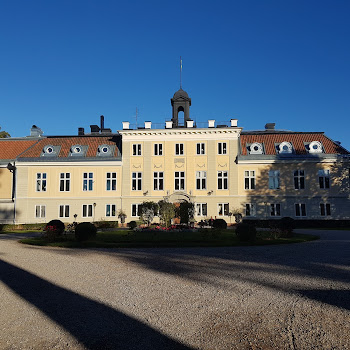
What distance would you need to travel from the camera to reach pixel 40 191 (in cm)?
3959

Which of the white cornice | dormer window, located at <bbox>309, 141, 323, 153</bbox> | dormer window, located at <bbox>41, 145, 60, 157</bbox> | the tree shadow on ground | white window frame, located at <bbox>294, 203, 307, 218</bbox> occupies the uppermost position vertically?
dormer window, located at <bbox>41, 145, 60, 157</bbox>

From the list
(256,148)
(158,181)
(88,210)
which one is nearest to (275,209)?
(256,148)

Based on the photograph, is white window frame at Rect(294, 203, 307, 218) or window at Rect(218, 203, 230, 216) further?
window at Rect(218, 203, 230, 216)

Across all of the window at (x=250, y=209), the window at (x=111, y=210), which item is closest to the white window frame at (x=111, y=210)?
the window at (x=111, y=210)

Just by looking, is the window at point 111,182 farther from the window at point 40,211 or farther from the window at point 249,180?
the window at point 249,180

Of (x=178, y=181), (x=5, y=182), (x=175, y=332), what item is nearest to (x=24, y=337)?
(x=175, y=332)

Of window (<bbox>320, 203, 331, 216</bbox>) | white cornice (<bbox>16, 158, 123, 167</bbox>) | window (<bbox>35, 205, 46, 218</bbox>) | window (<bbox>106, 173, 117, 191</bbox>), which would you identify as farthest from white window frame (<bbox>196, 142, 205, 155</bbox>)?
window (<bbox>35, 205, 46, 218</bbox>)

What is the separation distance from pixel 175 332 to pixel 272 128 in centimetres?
4380

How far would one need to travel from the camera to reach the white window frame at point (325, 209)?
1460 inches

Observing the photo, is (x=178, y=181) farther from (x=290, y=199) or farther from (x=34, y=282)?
(x=34, y=282)

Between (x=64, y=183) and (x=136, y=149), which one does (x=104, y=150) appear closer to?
(x=136, y=149)

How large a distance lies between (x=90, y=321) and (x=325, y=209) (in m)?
36.1

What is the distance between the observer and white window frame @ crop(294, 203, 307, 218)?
37312mm

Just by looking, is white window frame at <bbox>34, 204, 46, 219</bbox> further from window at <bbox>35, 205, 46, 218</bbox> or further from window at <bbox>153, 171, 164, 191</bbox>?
window at <bbox>153, 171, 164, 191</bbox>
